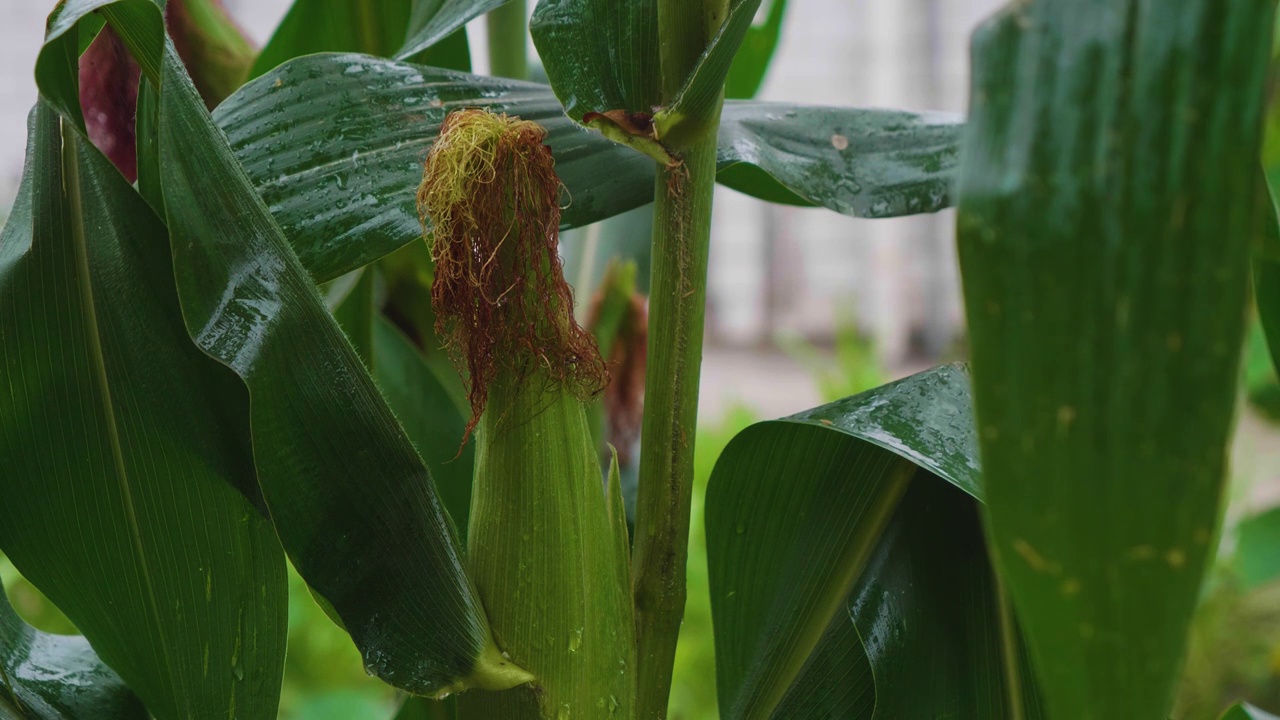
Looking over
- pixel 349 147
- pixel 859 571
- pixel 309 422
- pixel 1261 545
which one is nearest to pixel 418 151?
pixel 349 147

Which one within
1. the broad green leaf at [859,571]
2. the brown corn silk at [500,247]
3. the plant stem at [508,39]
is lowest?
the broad green leaf at [859,571]

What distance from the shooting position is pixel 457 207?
0.33 m

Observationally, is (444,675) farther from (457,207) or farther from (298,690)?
(298,690)

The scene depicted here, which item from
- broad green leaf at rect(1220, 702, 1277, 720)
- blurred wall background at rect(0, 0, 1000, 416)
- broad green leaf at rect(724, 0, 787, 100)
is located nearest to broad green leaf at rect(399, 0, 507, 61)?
broad green leaf at rect(724, 0, 787, 100)

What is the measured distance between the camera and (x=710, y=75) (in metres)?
0.30

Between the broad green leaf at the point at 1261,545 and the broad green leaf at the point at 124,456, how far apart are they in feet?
5.30

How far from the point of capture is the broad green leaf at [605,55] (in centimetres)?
34

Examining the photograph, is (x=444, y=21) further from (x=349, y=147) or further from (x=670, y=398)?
(x=670, y=398)

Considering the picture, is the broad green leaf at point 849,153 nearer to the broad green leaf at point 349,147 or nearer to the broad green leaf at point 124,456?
the broad green leaf at point 349,147

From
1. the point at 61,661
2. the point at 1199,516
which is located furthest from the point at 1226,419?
the point at 61,661

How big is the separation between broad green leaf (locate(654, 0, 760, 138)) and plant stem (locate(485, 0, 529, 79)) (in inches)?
10.2

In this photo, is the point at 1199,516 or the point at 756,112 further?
the point at 756,112

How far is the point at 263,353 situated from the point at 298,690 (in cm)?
132

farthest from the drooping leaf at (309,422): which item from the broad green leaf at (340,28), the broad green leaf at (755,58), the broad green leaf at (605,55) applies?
the broad green leaf at (755,58)
